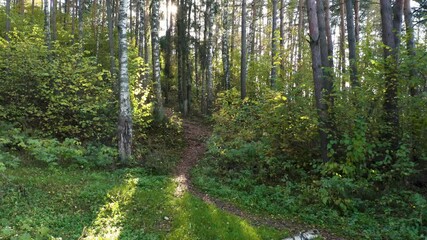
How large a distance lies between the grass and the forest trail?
0.41 metres

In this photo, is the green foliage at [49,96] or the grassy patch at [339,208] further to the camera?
the green foliage at [49,96]

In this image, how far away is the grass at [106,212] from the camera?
18.5 feet

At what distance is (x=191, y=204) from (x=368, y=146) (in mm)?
4623

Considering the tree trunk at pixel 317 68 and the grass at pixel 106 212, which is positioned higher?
the tree trunk at pixel 317 68

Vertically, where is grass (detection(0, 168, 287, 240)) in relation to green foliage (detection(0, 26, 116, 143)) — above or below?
below

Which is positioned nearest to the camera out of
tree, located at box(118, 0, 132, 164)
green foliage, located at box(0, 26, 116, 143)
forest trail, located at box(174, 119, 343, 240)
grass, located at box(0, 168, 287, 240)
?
grass, located at box(0, 168, 287, 240)

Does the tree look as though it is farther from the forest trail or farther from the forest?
the forest trail

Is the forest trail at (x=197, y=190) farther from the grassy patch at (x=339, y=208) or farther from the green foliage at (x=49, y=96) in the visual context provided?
the green foliage at (x=49, y=96)

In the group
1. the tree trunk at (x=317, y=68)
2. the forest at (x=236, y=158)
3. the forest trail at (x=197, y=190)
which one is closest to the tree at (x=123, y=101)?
the forest at (x=236, y=158)

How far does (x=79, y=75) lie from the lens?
41.3 feet

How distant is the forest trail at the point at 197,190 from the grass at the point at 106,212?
409 millimetres

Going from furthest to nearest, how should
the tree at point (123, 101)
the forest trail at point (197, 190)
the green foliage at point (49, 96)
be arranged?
the green foliage at point (49, 96) → the tree at point (123, 101) → the forest trail at point (197, 190)

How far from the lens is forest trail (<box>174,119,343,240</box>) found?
665 centimetres

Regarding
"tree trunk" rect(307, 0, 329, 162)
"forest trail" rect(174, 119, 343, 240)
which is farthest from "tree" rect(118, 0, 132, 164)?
"tree trunk" rect(307, 0, 329, 162)
